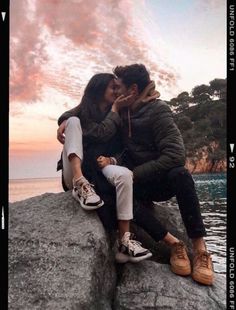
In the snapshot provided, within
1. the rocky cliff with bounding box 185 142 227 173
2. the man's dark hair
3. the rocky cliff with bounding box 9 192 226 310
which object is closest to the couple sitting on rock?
the man's dark hair

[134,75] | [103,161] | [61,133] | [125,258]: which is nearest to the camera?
[125,258]

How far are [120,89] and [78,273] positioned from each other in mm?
1780

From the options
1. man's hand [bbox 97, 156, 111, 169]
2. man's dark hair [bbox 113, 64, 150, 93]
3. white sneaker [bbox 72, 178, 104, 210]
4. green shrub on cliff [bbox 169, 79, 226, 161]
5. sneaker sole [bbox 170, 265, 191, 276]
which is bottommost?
sneaker sole [bbox 170, 265, 191, 276]

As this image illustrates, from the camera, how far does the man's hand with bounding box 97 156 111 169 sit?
3424mm

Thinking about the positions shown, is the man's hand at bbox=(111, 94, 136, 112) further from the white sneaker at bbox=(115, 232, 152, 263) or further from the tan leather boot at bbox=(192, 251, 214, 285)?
the tan leather boot at bbox=(192, 251, 214, 285)

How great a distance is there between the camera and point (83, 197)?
3.27m

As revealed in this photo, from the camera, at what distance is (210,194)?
175 inches

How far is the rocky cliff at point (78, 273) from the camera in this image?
109 inches

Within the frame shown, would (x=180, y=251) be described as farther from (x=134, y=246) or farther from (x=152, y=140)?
(x=152, y=140)

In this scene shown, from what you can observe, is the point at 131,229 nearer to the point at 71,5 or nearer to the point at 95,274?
the point at 95,274

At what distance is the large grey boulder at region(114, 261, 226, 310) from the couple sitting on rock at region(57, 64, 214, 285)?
0.09 m
